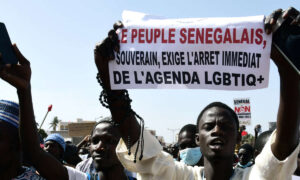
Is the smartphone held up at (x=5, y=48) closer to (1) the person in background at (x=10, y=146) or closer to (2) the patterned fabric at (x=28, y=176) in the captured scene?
(1) the person in background at (x=10, y=146)

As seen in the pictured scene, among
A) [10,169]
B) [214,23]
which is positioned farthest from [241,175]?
[10,169]

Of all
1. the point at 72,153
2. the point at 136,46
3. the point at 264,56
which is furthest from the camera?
the point at 72,153

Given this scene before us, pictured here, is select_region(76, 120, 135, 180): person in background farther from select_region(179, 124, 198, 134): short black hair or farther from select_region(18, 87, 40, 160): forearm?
select_region(179, 124, 198, 134): short black hair

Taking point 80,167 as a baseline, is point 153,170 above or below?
above

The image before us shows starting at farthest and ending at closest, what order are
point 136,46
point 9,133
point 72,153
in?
1. point 72,153
2. point 9,133
3. point 136,46

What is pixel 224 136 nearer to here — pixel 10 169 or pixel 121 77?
pixel 121 77

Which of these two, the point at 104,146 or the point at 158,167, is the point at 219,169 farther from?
the point at 104,146

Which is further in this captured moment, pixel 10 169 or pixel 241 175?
pixel 10 169

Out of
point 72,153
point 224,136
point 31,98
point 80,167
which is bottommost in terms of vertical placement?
point 72,153

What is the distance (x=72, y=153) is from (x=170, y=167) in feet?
12.5

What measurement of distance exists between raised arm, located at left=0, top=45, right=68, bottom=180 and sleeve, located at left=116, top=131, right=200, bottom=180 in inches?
20.9

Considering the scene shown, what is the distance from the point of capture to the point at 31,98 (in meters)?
2.25

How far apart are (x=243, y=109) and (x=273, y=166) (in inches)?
312

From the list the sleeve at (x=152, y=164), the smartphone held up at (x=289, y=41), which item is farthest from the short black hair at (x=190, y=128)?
the smartphone held up at (x=289, y=41)
